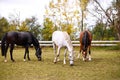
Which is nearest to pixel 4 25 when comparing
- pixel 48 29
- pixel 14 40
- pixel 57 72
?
pixel 48 29

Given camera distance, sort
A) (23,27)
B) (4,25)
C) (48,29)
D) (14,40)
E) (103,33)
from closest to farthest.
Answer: (14,40) < (103,33) < (48,29) < (23,27) < (4,25)

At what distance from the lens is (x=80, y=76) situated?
1199 centimetres

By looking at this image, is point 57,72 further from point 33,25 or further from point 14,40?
point 33,25

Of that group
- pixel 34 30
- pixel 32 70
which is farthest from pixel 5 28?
pixel 32 70

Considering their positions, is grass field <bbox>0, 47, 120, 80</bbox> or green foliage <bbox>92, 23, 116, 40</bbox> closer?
grass field <bbox>0, 47, 120, 80</bbox>

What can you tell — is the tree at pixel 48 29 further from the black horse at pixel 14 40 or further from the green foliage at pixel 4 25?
the black horse at pixel 14 40

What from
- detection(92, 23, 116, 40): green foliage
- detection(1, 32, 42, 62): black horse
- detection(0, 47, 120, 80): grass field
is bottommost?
detection(0, 47, 120, 80): grass field

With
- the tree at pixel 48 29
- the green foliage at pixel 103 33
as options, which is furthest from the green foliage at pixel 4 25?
the green foliage at pixel 103 33

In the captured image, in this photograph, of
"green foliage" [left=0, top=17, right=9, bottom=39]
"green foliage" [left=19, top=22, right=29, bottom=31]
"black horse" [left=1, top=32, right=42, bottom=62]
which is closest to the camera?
"black horse" [left=1, top=32, right=42, bottom=62]

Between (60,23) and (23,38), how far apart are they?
19.3 metres

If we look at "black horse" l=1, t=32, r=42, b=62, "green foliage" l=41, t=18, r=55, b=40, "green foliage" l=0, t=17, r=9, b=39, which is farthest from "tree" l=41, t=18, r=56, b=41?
"black horse" l=1, t=32, r=42, b=62

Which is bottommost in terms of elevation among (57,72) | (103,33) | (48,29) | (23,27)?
(57,72)

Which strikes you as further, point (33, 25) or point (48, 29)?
point (33, 25)

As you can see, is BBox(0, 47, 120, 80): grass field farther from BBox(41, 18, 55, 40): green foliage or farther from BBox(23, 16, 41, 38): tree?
BBox(23, 16, 41, 38): tree
